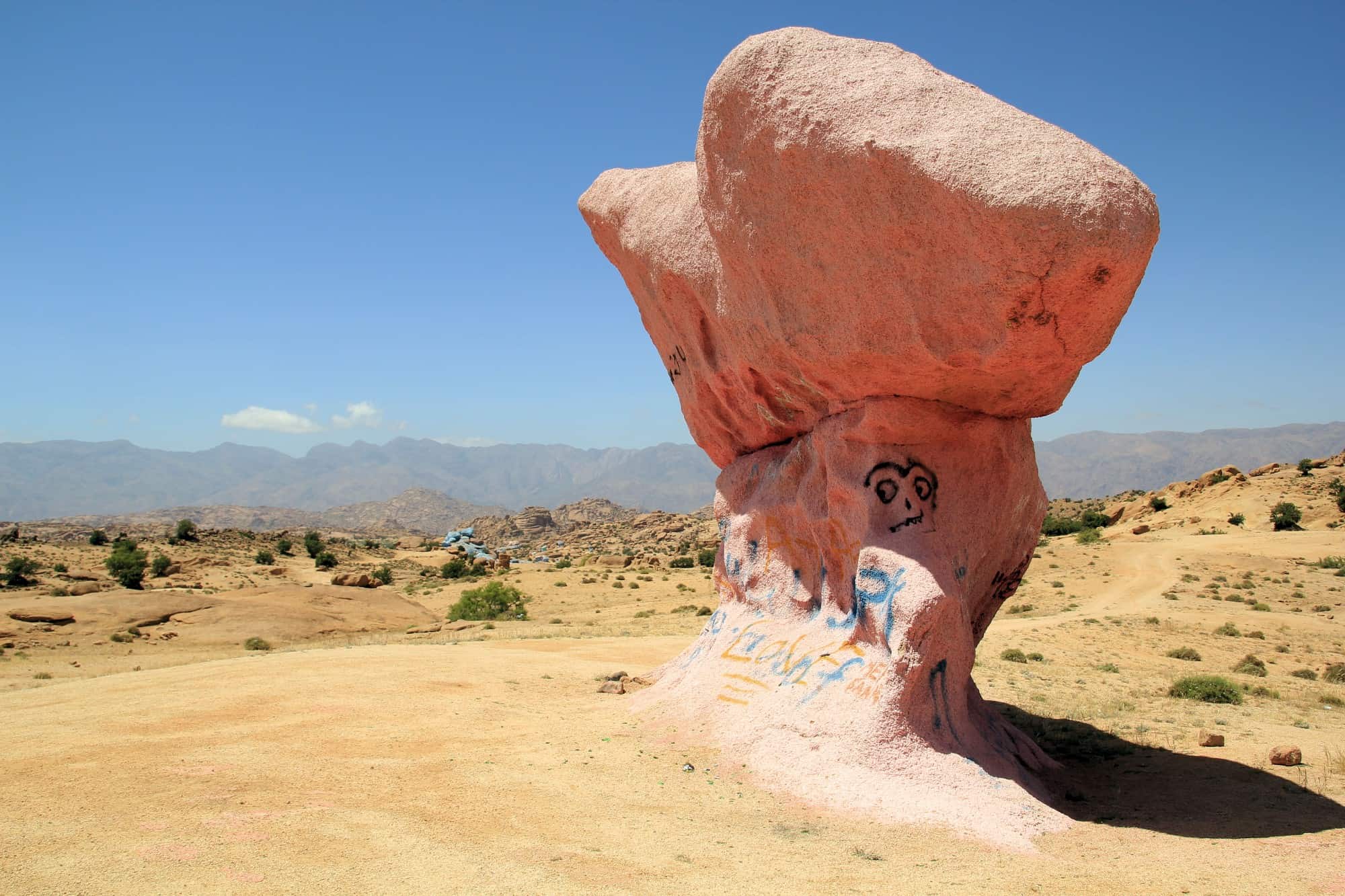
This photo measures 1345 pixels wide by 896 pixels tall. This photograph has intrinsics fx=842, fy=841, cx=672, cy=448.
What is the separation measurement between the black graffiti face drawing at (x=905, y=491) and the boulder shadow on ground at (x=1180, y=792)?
278 centimetres

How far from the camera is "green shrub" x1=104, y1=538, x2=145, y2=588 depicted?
90.2ft

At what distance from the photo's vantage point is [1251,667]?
14.2 m

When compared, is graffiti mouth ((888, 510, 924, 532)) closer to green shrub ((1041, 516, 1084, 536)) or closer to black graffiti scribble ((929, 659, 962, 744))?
black graffiti scribble ((929, 659, 962, 744))

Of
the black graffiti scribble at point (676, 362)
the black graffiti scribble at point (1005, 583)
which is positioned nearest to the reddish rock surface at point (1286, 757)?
the black graffiti scribble at point (1005, 583)

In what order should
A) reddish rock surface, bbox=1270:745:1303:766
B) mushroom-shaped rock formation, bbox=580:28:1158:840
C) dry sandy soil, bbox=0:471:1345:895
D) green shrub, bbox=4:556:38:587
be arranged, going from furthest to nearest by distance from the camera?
green shrub, bbox=4:556:38:587 < reddish rock surface, bbox=1270:745:1303:766 < mushroom-shaped rock formation, bbox=580:28:1158:840 < dry sandy soil, bbox=0:471:1345:895

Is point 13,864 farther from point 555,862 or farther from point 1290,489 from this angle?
point 1290,489

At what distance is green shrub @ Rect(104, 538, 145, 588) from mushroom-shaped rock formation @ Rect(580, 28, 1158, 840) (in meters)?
25.2

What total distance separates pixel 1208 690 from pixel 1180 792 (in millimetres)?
5153

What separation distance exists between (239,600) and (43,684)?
908 cm

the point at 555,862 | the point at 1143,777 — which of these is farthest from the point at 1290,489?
the point at 555,862

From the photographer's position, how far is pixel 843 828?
6.13 m

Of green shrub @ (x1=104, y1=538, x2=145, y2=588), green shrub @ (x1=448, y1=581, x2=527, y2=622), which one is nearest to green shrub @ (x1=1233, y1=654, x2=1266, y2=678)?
green shrub @ (x1=448, y1=581, x2=527, y2=622)

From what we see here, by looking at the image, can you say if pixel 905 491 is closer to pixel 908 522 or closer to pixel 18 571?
pixel 908 522

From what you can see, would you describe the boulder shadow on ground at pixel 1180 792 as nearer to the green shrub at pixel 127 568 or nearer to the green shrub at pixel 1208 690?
the green shrub at pixel 1208 690
